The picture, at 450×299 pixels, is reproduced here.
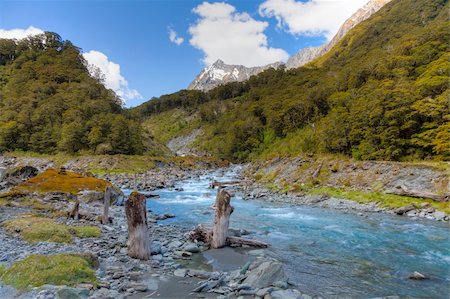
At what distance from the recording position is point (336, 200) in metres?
25.2

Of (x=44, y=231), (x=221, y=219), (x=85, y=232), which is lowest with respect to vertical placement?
(x=85, y=232)

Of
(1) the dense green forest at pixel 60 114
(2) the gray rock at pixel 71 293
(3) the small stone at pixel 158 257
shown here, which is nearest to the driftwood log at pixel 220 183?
(3) the small stone at pixel 158 257

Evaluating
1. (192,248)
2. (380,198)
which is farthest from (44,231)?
(380,198)

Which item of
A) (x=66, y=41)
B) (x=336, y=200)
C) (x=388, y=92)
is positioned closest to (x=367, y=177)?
(x=336, y=200)

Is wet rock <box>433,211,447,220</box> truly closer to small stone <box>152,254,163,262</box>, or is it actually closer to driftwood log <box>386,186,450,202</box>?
driftwood log <box>386,186,450,202</box>

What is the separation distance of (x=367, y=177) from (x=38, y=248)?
1020 inches

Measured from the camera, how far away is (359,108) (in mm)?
34719

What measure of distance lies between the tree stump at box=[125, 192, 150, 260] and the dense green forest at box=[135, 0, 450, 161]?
87.9 ft

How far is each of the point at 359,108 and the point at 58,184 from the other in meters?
32.8

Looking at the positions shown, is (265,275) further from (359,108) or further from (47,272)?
(359,108)

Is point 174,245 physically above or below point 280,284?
above

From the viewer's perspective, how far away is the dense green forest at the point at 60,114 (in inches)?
2422

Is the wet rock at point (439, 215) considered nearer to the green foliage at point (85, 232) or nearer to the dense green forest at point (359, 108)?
the dense green forest at point (359, 108)

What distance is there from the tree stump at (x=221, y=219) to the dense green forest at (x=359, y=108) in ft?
75.5
